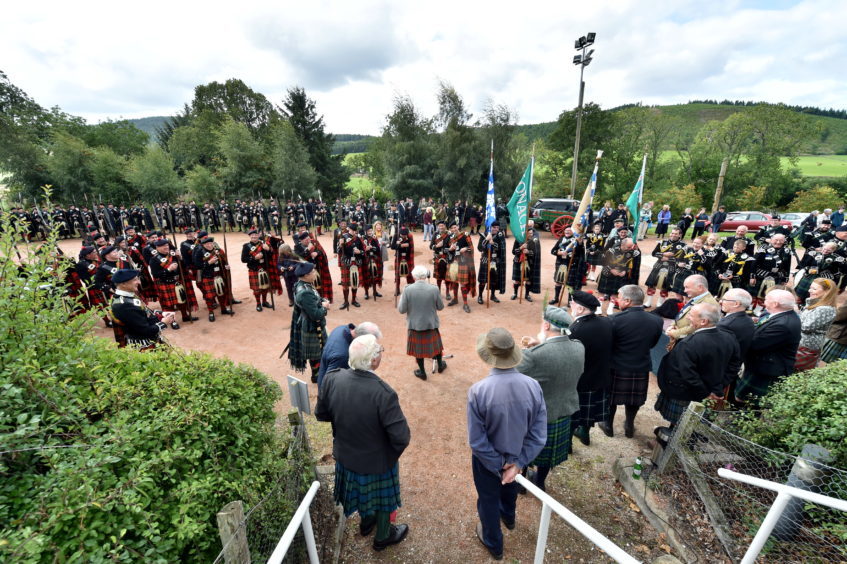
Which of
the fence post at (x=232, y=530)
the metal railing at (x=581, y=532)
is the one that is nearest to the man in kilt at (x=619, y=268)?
the metal railing at (x=581, y=532)

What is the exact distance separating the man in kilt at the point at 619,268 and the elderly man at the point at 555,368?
6326 millimetres

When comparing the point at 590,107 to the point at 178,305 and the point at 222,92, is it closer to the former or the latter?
the point at 178,305

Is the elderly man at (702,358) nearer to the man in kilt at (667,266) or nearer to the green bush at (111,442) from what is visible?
the green bush at (111,442)

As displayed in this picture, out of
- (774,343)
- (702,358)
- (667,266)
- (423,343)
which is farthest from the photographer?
(667,266)

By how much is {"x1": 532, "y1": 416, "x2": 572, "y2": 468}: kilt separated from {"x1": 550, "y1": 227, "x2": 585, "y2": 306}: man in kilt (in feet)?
19.3

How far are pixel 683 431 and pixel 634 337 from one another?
101 cm

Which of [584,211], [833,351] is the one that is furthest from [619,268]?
[833,351]

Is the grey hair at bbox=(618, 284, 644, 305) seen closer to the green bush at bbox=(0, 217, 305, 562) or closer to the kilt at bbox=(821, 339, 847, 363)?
the kilt at bbox=(821, 339, 847, 363)

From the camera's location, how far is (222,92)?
41.7m

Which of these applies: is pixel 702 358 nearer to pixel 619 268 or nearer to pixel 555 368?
pixel 555 368

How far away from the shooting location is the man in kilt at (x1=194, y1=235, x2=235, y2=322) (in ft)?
25.9

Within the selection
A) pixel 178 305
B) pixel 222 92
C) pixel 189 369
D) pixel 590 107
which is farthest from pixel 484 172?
pixel 222 92

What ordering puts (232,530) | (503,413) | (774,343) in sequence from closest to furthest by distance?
(232,530) → (503,413) → (774,343)

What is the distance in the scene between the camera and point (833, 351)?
5117mm
